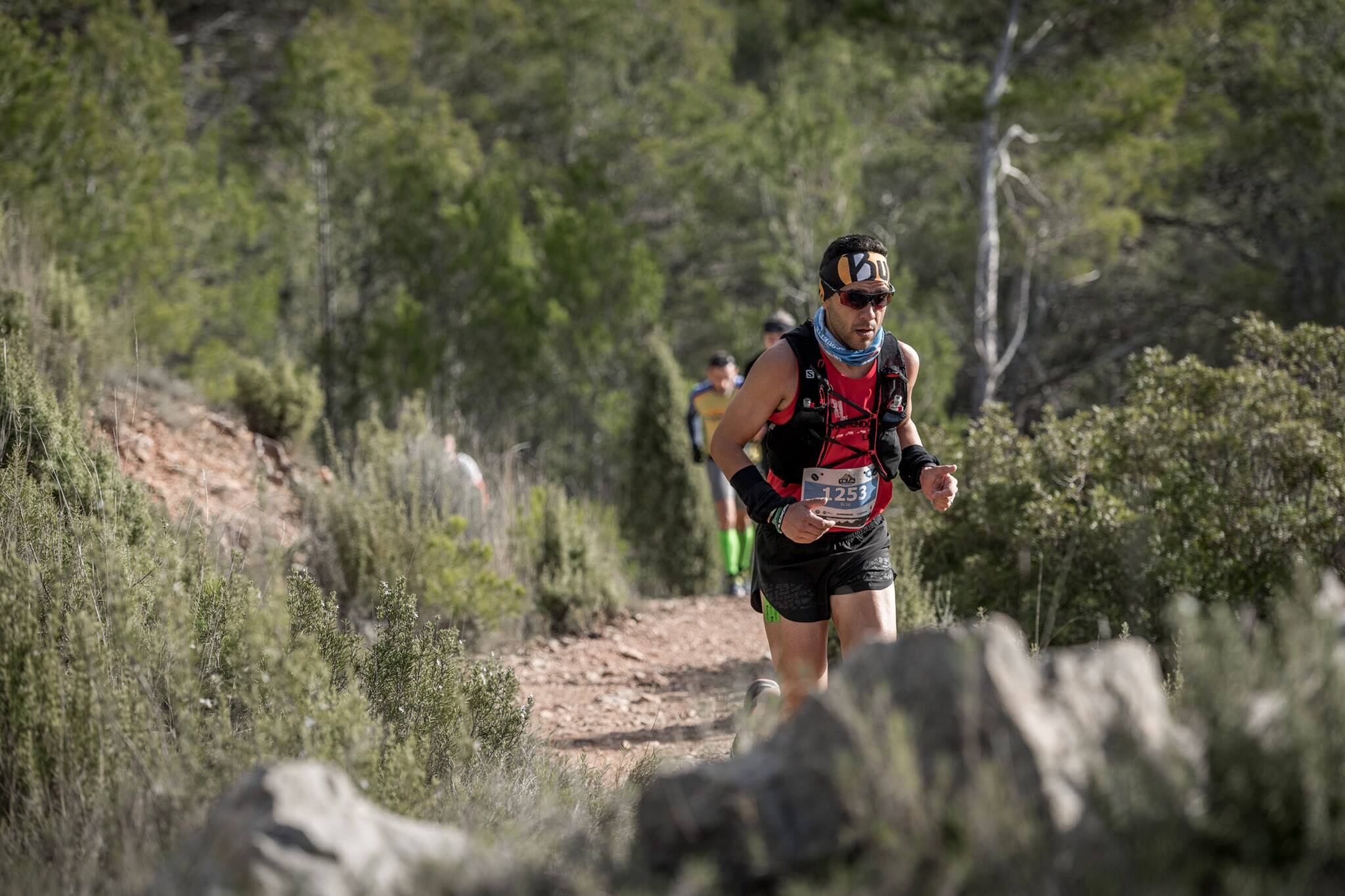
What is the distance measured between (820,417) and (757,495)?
12.6 inches

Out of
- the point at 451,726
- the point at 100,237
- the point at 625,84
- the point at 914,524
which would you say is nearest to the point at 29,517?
the point at 451,726

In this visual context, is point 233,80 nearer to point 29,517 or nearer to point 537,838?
point 29,517

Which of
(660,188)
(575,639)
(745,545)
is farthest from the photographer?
(660,188)

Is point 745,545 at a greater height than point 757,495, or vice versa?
point 757,495

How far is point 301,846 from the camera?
171 centimetres

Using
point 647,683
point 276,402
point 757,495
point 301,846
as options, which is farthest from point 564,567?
point 301,846

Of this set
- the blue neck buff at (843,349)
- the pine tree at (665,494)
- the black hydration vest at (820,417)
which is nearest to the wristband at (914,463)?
the black hydration vest at (820,417)

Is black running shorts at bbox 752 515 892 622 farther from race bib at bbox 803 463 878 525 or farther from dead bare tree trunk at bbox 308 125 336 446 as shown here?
dead bare tree trunk at bbox 308 125 336 446

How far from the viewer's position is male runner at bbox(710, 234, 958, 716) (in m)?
3.26

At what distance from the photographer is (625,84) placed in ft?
74.8

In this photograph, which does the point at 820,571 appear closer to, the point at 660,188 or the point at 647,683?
the point at 647,683

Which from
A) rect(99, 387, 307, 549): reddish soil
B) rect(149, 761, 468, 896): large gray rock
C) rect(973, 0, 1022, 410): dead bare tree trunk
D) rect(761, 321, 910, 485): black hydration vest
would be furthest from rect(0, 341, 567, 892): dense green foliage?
rect(973, 0, 1022, 410): dead bare tree trunk

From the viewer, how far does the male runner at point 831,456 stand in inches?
128

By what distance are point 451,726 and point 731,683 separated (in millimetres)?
2927
